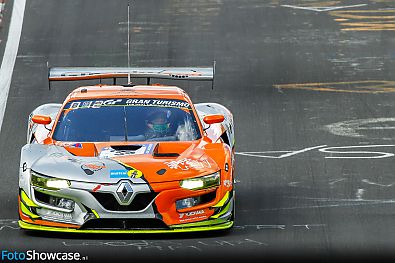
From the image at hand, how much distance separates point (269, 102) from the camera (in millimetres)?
19688

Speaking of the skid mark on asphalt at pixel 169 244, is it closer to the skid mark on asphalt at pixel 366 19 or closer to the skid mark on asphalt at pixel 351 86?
the skid mark on asphalt at pixel 351 86

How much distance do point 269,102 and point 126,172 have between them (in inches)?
315

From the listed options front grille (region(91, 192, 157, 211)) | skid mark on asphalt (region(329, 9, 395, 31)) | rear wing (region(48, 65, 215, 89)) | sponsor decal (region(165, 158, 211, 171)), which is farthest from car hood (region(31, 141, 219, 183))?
skid mark on asphalt (region(329, 9, 395, 31))

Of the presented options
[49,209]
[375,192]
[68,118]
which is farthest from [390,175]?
[49,209]

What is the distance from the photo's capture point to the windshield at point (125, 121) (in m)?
13.3

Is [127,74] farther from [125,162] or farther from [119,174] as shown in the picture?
[119,174]

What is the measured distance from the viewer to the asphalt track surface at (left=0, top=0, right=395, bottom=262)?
38.8 feet

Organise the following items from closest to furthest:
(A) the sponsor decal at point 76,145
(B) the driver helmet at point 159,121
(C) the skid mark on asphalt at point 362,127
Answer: (A) the sponsor decal at point 76,145 → (B) the driver helmet at point 159,121 → (C) the skid mark on asphalt at point 362,127

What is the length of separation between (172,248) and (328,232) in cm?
169

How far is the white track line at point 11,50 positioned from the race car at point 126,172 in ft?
17.5

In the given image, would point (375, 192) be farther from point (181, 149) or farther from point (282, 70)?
point (282, 70)

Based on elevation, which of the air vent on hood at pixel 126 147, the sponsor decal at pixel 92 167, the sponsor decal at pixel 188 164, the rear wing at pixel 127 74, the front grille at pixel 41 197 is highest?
the rear wing at pixel 127 74

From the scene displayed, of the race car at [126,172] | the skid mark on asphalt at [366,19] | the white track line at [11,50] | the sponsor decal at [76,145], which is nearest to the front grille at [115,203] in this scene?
the race car at [126,172]

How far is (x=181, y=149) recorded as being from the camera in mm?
12805
